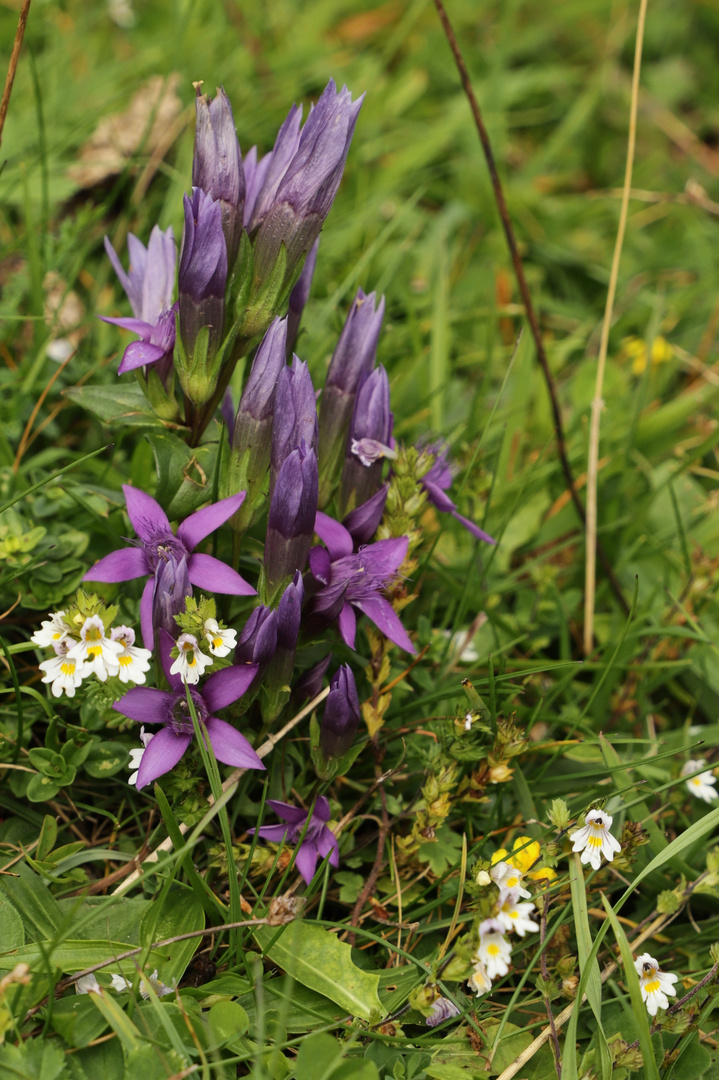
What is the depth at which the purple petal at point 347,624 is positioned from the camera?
165 cm

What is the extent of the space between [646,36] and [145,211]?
3.11 m

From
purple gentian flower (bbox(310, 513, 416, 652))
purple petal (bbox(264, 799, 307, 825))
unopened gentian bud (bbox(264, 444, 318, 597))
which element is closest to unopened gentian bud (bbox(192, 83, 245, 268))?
unopened gentian bud (bbox(264, 444, 318, 597))

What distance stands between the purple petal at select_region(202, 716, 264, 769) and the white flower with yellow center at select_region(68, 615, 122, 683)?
197 millimetres

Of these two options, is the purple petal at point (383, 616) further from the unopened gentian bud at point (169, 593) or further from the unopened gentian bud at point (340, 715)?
the unopened gentian bud at point (169, 593)

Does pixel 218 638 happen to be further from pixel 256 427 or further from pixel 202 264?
pixel 202 264

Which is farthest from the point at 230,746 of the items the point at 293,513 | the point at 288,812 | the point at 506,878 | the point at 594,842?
the point at 594,842

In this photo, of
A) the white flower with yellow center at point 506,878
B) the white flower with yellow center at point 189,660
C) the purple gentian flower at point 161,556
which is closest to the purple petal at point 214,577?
the purple gentian flower at point 161,556

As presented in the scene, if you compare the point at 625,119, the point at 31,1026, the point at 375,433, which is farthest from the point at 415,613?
the point at 625,119

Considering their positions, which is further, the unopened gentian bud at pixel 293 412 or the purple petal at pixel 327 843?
the purple petal at pixel 327 843

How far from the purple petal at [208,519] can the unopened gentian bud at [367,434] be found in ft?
1.02

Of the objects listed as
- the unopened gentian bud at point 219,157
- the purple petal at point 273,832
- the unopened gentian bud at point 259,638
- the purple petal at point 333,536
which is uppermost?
the unopened gentian bud at point 219,157

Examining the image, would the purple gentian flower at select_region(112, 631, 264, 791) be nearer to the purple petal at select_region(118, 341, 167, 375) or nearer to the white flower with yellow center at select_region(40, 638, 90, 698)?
the white flower with yellow center at select_region(40, 638, 90, 698)

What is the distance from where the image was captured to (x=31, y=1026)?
1430 millimetres

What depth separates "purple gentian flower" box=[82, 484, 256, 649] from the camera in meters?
1.54
